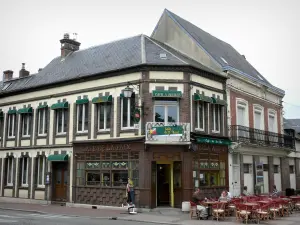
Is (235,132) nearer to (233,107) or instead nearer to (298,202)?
(233,107)

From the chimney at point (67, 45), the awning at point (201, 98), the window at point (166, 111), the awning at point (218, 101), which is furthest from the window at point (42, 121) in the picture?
the awning at point (218, 101)

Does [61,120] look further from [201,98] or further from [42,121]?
[201,98]

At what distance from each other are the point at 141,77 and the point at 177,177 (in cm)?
573

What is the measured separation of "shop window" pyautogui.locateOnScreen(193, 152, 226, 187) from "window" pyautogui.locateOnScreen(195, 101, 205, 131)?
1.59m

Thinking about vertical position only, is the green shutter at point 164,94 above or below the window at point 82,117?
above

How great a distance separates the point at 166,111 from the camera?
2059 centimetres

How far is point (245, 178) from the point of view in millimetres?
24891

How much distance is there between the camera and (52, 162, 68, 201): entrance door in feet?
78.0

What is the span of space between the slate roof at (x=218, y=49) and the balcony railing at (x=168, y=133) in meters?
6.25

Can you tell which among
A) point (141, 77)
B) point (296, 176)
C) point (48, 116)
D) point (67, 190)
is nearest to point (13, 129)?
point (48, 116)

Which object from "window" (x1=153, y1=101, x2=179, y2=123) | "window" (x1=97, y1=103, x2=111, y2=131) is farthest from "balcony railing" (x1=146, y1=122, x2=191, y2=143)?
"window" (x1=97, y1=103, x2=111, y2=131)

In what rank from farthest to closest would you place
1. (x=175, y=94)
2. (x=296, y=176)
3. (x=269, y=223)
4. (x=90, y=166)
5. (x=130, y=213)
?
1. (x=296, y=176)
2. (x=90, y=166)
3. (x=175, y=94)
4. (x=130, y=213)
5. (x=269, y=223)

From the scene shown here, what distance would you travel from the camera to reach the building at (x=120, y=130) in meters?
20.0

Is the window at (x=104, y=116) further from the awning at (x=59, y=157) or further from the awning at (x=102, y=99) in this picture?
the awning at (x=59, y=157)
